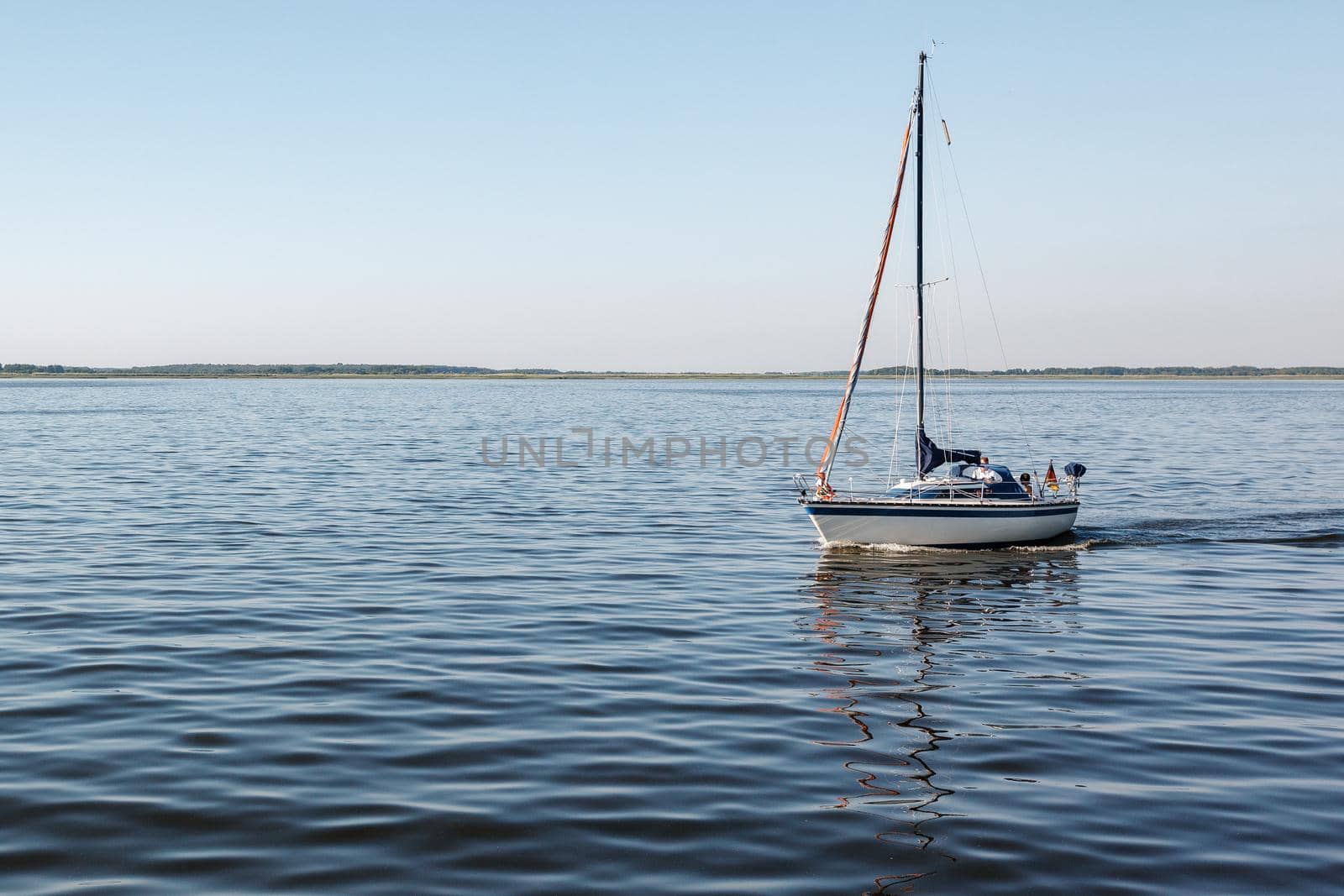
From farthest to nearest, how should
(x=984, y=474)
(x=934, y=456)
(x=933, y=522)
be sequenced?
(x=934, y=456) < (x=984, y=474) < (x=933, y=522)

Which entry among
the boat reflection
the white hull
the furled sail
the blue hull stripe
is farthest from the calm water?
the furled sail

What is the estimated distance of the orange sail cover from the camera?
33531mm

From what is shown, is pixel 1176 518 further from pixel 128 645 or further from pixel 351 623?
pixel 128 645

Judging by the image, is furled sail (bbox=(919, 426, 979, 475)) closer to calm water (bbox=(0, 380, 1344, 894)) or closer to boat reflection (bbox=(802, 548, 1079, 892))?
boat reflection (bbox=(802, 548, 1079, 892))

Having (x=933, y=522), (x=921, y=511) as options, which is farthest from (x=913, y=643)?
(x=933, y=522)

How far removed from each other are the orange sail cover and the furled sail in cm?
255

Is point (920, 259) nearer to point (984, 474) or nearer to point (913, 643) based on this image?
point (984, 474)

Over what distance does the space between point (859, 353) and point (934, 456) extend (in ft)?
12.9

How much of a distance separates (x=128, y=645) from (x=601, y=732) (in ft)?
30.6

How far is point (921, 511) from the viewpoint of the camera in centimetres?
3291

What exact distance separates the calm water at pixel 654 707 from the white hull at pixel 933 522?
92 cm

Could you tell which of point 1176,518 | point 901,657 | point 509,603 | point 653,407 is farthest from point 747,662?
point 653,407

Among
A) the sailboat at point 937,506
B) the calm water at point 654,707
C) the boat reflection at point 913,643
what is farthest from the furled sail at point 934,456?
the calm water at point 654,707

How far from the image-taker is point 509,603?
79.2ft
